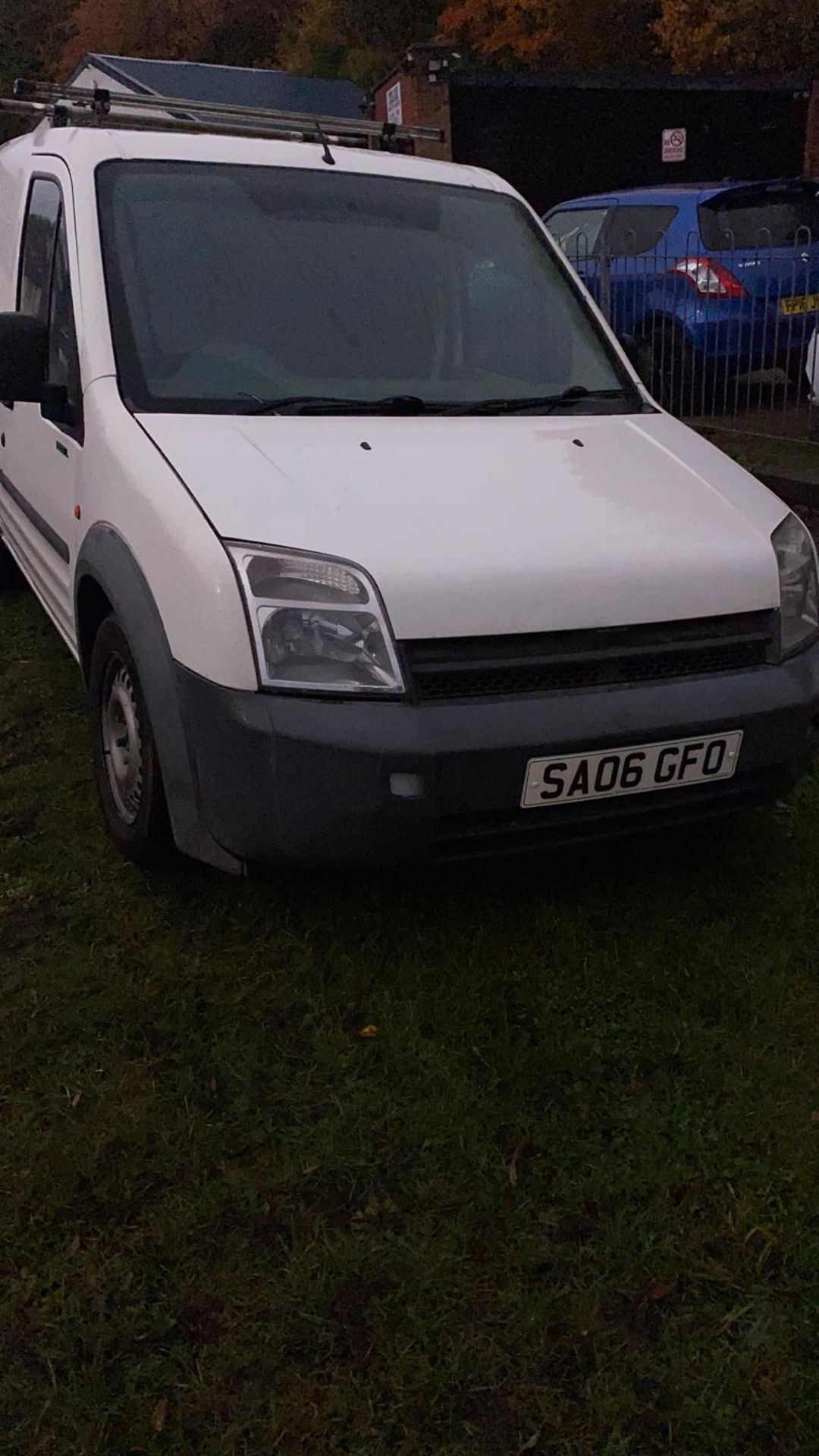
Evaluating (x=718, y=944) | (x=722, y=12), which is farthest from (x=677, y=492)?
(x=722, y=12)

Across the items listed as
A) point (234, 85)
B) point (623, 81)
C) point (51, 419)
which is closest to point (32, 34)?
point (234, 85)

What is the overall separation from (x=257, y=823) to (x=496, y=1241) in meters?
0.98

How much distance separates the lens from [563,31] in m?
25.4

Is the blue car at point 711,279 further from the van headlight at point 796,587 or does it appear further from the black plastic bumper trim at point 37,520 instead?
the van headlight at point 796,587

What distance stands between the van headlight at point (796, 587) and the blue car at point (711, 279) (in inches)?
188

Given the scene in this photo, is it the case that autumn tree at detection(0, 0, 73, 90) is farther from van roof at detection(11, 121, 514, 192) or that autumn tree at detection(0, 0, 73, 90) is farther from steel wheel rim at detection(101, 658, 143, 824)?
steel wheel rim at detection(101, 658, 143, 824)

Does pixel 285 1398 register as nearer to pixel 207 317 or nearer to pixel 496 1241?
pixel 496 1241

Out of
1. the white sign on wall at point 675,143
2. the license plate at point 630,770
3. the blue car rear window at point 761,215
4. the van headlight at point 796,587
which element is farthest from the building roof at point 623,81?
the license plate at point 630,770

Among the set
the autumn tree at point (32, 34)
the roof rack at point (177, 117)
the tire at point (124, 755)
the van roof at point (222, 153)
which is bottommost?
the tire at point (124, 755)

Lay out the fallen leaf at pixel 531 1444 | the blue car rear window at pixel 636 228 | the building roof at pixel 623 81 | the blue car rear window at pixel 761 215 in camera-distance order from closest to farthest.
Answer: the fallen leaf at pixel 531 1444 → the blue car rear window at pixel 761 215 → the blue car rear window at pixel 636 228 → the building roof at pixel 623 81

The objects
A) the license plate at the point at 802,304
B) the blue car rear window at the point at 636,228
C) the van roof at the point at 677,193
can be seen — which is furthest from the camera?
the blue car rear window at the point at 636,228

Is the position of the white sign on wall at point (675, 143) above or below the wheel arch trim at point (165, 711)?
above

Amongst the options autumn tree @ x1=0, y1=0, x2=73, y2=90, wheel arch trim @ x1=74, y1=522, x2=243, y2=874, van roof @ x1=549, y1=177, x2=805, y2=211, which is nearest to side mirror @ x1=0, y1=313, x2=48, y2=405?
wheel arch trim @ x1=74, y1=522, x2=243, y2=874

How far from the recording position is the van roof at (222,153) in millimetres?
3754
